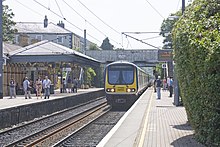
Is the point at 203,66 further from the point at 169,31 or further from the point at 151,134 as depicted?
the point at 169,31

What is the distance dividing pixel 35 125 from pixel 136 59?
2207 inches

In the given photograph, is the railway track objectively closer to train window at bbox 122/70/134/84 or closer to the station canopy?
train window at bbox 122/70/134/84

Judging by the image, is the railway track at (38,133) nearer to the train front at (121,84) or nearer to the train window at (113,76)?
the train front at (121,84)

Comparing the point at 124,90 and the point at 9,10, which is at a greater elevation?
the point at 9,10

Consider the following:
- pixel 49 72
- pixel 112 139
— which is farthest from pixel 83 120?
pixel 49 72

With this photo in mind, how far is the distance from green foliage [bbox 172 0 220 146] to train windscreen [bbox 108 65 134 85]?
1895cm

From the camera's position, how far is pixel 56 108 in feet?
96.1

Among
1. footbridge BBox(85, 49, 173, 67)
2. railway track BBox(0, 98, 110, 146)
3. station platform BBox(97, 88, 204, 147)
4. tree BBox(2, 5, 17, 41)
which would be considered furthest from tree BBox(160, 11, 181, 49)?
tree BBox(2, 5, 17, 41)

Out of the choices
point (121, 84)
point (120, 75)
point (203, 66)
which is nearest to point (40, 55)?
point (120, 75)

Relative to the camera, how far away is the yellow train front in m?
30.5

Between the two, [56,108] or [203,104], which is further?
[56,108]

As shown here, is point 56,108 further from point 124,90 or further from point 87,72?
point 87,72

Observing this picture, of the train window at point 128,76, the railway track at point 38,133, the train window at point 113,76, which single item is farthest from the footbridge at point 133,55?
the railway track at point 38,133

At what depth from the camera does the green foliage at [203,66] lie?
8.95 meters
